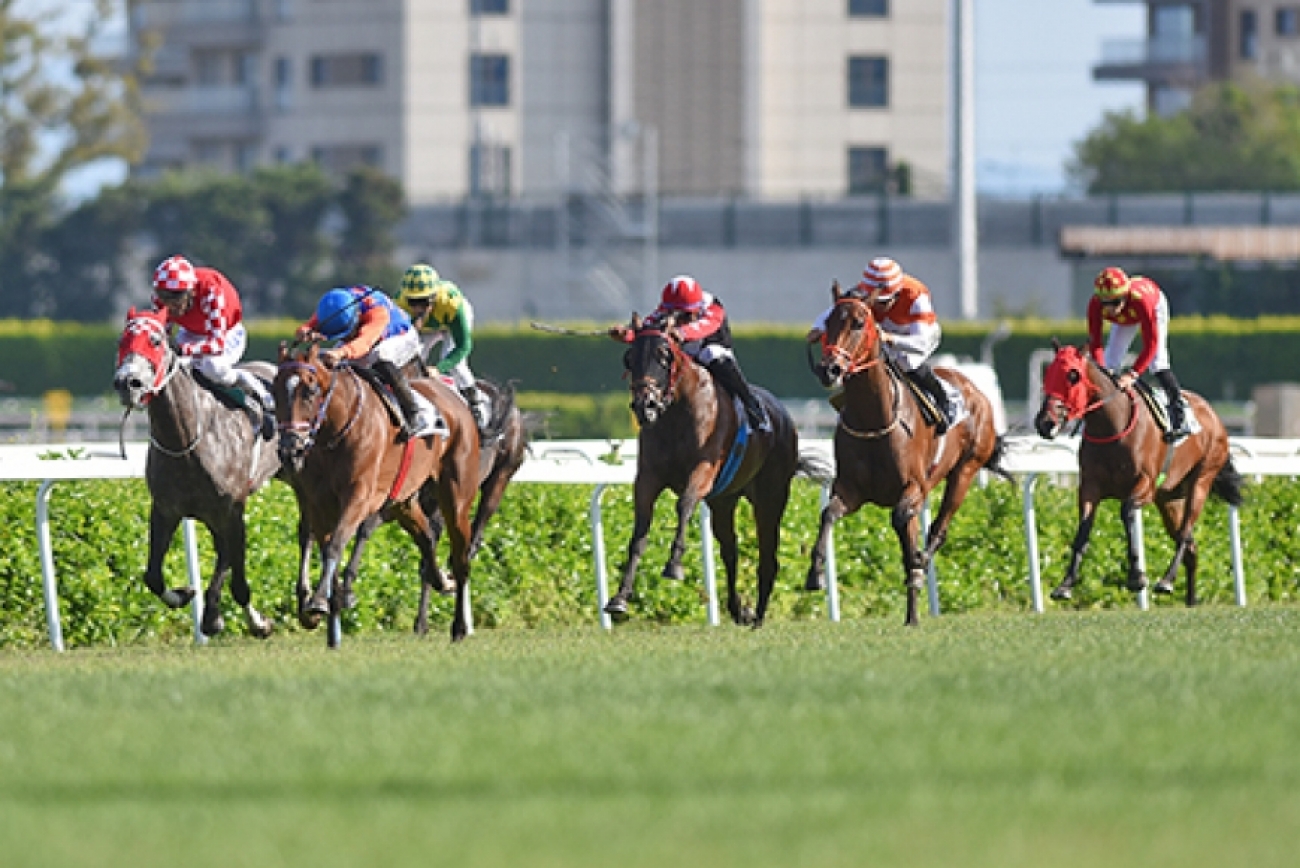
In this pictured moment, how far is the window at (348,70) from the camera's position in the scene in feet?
190

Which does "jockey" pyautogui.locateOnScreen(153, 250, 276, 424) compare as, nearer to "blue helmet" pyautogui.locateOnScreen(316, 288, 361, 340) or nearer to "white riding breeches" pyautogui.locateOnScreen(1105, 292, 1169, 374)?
"blue helmet" pyautogui.locateOnScreen(316, 288, 361, 340)

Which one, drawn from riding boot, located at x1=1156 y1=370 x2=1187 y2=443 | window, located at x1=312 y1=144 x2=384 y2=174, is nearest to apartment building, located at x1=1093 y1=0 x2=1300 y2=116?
window, located at x1=312 y1=144 x2=384 y2=174

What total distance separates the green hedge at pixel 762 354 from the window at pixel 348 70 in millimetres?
17892

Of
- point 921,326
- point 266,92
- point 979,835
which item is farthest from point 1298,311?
point 979,835

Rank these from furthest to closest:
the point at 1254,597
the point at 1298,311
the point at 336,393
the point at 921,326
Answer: the point at 1298,311
the point at 1254,597
the point at 921,326
the point at 336,393

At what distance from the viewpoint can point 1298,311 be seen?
1671 inches

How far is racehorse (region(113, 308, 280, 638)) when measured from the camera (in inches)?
420

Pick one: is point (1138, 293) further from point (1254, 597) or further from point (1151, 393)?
point (1254, 597)

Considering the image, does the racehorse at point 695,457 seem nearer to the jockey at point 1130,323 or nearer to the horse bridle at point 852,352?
the horse bridle at point 852,352

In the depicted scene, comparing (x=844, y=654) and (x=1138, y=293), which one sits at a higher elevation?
(x=1138, y=293)

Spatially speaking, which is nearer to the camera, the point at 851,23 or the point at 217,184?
the point at 217,184

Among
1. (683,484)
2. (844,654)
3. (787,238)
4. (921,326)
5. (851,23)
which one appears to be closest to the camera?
(844,654)

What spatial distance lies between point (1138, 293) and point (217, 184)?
39874 mm

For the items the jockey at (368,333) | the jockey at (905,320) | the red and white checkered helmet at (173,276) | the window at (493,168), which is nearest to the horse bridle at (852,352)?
the jockey at (905,320)
